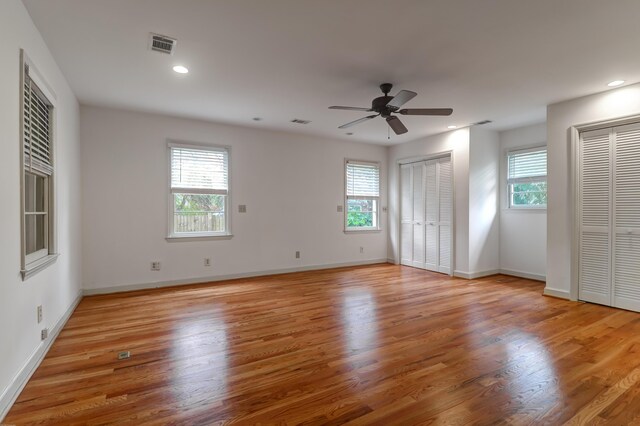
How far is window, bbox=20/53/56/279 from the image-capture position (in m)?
2.38

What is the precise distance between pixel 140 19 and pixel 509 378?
3783mm

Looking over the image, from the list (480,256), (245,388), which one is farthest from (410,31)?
(480,256)

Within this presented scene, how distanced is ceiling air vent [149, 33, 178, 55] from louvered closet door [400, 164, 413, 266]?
5.13m

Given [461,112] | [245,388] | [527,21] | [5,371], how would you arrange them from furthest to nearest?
→ [461,112], [527,21], [245,388], [5,371]

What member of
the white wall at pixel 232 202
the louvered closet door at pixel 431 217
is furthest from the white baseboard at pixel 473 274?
the white wall at pixel 232 202

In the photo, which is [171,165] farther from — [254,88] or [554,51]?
[554,51]

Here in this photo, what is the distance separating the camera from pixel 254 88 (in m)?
3.92

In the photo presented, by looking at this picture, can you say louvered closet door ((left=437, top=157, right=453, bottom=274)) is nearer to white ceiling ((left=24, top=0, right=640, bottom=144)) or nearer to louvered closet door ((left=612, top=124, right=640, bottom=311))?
white ceiling ((left=24, top=0, right=640, bottom=144))

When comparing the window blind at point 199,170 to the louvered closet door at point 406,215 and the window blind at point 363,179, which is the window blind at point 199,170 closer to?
the window blind at point 363,179

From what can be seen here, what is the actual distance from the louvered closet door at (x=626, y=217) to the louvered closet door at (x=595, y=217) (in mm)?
66

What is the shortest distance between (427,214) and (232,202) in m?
3.70

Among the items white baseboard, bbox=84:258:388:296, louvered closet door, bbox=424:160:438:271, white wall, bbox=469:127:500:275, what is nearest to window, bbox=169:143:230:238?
white baseboard, bbox=84:258:388:296

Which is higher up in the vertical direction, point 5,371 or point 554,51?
point 554,51

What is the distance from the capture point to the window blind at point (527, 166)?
5.46 meters
